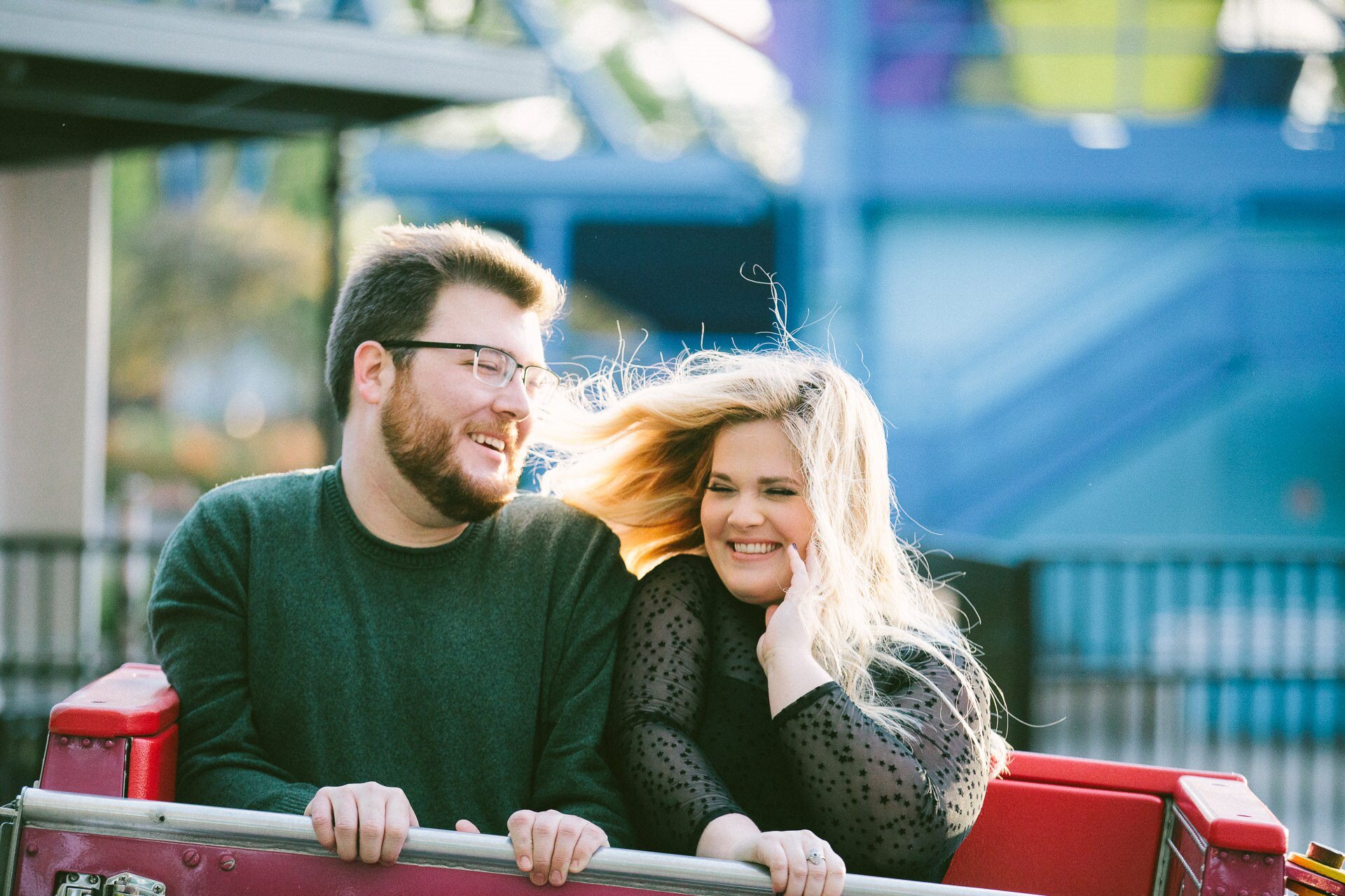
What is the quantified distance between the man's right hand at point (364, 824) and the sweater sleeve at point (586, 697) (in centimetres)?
46

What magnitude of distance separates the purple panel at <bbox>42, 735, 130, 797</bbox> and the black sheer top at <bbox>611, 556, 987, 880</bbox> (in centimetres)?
86

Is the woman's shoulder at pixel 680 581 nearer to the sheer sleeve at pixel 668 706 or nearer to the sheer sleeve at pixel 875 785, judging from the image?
the sheer sleeve at pixel 668 706

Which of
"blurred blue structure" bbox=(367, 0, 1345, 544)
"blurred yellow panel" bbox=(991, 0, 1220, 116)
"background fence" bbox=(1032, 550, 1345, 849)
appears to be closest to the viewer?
"background fence" bbox=(1032, 550, 1345, 849)

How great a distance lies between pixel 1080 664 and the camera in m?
5.41

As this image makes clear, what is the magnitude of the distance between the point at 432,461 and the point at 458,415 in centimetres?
10

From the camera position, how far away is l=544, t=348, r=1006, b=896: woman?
2043mm

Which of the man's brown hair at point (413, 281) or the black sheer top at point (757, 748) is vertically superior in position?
the man's brown hair at point (413, 281)

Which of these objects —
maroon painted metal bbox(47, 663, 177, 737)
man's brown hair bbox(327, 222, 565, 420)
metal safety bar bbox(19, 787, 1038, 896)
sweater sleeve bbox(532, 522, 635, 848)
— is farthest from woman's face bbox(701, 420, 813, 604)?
maroon painted metal bbox(47, 663, 177, 737)

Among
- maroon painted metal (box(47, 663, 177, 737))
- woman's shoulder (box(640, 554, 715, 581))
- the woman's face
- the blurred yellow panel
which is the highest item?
the blurred yellow panel

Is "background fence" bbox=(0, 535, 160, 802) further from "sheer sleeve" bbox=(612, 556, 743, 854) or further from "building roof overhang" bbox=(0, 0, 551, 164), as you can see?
"sheer sleeve" bbox=(612, 556, 743, 854)

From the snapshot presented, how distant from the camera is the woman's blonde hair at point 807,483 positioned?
7.51 feet

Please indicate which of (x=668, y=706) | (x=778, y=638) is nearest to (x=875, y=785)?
(x=778, y=638)

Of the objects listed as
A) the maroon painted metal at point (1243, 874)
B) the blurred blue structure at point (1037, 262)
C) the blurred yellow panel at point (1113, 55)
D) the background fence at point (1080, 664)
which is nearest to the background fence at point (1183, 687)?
the background fence at point (1080, 664)

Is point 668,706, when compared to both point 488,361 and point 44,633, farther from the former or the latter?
point 44,633
